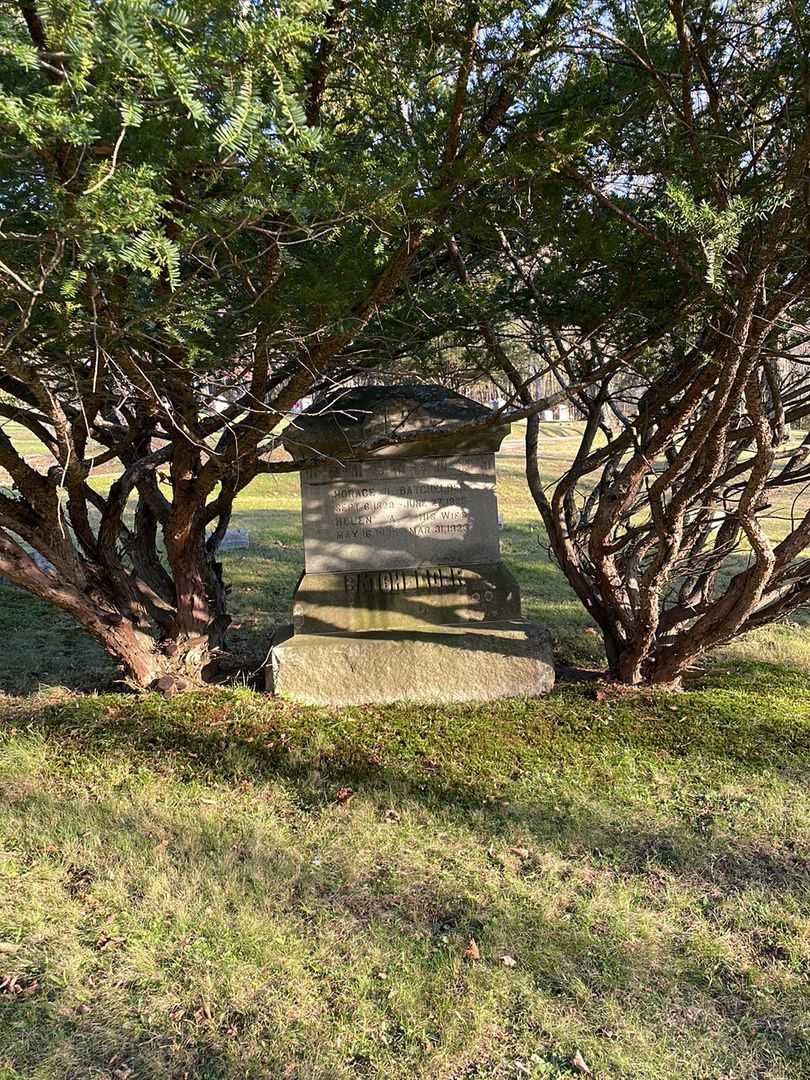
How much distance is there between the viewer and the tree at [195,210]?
2010 mm

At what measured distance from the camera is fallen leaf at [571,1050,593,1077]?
7.51 feet

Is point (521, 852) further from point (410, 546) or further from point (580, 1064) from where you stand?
point (410, 546)

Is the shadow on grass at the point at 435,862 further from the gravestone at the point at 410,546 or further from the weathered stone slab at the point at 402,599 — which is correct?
the weathered stone slab at the point at 402,599

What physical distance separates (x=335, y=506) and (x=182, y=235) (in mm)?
2959

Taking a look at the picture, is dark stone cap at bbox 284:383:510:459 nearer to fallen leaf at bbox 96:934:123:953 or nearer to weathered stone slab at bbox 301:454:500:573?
weathered stone slab at bbox 301:454:500:573

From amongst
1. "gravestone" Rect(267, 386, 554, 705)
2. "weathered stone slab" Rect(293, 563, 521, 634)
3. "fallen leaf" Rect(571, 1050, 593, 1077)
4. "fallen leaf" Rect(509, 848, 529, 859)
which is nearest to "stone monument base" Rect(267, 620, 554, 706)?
"gravestone" Rect(267, 386, 554, 705)

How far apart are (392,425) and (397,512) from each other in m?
0.61

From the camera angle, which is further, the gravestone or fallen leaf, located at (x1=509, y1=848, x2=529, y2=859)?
the gravestone

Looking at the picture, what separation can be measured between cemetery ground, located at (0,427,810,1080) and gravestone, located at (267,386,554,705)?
388 millimetres

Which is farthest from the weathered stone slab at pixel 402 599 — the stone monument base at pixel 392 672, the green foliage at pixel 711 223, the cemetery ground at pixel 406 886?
the green foliage at pixel 711 223

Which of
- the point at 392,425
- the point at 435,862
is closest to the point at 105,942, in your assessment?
the point at 435,862

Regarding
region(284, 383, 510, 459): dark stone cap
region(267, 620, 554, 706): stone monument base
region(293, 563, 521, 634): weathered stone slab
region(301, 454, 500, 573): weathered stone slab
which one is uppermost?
region(284, 383, 510, 459): dark stone cap

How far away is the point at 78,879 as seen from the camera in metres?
3.15

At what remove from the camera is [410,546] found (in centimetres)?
553
